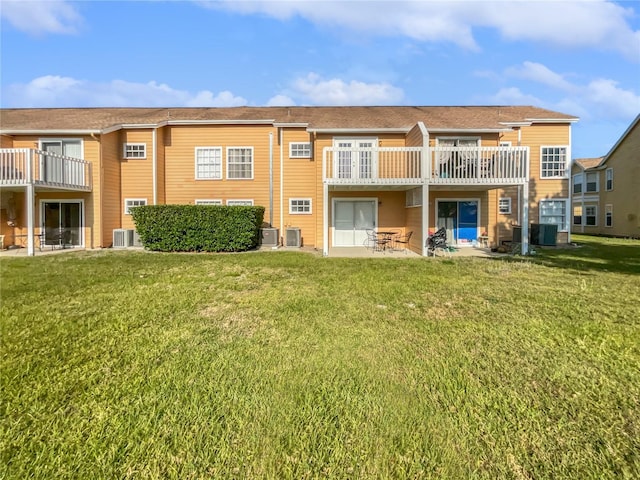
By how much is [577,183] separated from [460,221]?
73.9 feet

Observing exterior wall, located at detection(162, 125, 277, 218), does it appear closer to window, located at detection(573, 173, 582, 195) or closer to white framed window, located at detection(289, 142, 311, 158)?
white framed window, located at detection(289, 142, 311, 158)

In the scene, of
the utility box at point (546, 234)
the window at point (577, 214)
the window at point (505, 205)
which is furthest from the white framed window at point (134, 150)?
the window at point (577, 214)

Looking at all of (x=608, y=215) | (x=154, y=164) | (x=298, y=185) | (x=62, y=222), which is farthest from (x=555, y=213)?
(x=62, y=222)

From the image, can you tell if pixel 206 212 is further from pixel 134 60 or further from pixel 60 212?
pixel 60 212

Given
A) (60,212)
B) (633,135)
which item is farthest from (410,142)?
(633,135)

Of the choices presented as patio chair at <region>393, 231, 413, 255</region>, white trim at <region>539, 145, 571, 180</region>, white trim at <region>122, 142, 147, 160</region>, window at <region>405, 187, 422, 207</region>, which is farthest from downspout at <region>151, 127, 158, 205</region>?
white trim at <region>539, 145, 571, 180</region>

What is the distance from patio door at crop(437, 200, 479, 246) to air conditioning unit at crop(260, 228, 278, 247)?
7.22 meters

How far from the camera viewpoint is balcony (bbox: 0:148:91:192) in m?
13.5

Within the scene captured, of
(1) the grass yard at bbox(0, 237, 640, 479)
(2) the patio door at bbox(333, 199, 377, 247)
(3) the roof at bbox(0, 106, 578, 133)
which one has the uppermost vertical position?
(3) the roof at bbox(0, 106, 578, 133)

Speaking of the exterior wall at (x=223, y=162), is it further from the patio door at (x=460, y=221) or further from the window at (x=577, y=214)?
the window at (x=577, y=214)

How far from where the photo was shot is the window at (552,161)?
54.6 feet

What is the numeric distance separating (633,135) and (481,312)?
2770 centimetres

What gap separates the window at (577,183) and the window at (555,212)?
1737cm

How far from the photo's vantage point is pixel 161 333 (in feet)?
14.6
